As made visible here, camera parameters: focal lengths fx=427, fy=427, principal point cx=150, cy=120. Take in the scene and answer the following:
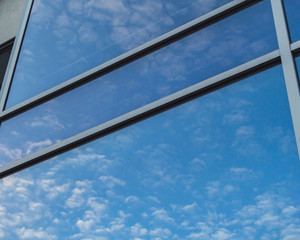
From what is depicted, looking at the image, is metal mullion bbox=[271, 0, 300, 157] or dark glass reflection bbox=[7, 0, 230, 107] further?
dark glass reflection bbox=[7, 0, 230, 107]

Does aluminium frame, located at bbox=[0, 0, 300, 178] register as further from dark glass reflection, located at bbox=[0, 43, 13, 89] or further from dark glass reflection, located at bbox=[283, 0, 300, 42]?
dark glass reflection, located at bbox=[0, 43, 13, 89]

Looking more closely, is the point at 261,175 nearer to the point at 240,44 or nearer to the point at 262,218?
the point at 262,218

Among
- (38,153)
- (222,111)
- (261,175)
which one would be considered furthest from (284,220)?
(38,153)

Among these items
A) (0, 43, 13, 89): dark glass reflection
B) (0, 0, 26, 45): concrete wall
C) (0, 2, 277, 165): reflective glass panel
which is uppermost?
(0, 0, 26, 45): concrete wall

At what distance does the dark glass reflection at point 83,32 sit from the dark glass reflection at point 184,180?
1.09 metres

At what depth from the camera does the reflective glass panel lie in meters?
3.58

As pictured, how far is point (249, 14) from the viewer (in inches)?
146

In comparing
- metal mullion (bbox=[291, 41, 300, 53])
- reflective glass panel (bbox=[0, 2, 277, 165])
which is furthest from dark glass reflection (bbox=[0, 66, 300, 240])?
reflective glass panel (bbox=[0, 2, 277, 165])

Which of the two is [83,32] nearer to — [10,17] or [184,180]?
[184,180]

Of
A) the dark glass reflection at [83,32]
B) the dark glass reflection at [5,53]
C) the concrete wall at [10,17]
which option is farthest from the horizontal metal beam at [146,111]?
the concrete wall at [10,17]

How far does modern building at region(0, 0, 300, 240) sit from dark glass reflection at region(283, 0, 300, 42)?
0.01 metres

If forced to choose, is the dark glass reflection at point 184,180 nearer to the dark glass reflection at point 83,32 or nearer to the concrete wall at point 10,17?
the dark glass reflection at point 83,32

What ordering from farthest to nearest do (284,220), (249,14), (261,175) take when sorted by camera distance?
1. (249,14)
2. (261,175)
3. (284,220)

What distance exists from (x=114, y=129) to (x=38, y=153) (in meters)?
0.85
